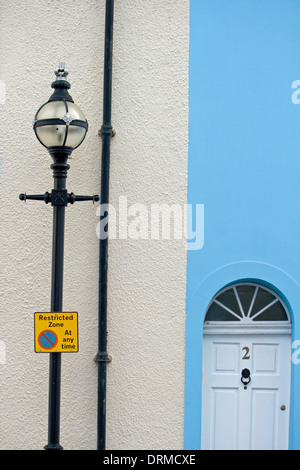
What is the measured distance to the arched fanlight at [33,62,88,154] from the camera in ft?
14.1

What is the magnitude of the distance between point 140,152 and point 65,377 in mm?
2199

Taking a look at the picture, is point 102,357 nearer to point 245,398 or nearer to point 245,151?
point 245,398

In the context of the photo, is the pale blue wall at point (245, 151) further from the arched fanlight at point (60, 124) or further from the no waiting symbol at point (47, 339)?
the no waiting symbol at point (47, 339)

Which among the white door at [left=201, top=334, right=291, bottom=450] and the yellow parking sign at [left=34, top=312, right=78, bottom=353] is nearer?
the yellow parking sign at [left=34, top=312, right=78, bottom=353]

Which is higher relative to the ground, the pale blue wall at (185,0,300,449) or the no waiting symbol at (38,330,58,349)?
the pale blue wall at (185,0,300,449)

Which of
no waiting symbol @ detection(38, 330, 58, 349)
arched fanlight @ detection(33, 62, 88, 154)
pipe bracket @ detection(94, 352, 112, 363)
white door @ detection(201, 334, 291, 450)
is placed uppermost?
arched fanlight @ detection(33, 62, 88, 154)

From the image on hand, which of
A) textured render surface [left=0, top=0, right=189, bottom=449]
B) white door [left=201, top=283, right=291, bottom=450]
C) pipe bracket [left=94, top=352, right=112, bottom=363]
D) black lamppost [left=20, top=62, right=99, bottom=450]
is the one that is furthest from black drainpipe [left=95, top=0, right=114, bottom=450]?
white door [left=201, top=283, right=291, bottom=450]

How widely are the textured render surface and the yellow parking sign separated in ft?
2.60

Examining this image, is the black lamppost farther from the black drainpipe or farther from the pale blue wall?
the pale blue wall

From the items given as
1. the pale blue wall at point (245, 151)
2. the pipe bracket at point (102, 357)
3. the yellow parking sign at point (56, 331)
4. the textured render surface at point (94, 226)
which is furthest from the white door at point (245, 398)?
the yellow parking sign at point (56, 331)

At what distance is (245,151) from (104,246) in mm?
1596

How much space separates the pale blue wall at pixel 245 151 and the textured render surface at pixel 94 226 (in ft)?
0.55

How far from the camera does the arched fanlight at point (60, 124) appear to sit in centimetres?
430

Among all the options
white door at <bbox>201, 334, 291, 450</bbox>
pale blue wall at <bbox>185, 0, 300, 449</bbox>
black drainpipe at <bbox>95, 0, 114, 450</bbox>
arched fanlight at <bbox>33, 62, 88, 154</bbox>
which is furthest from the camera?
white door at <bbox>201, 334, 291, 450</bbox>
